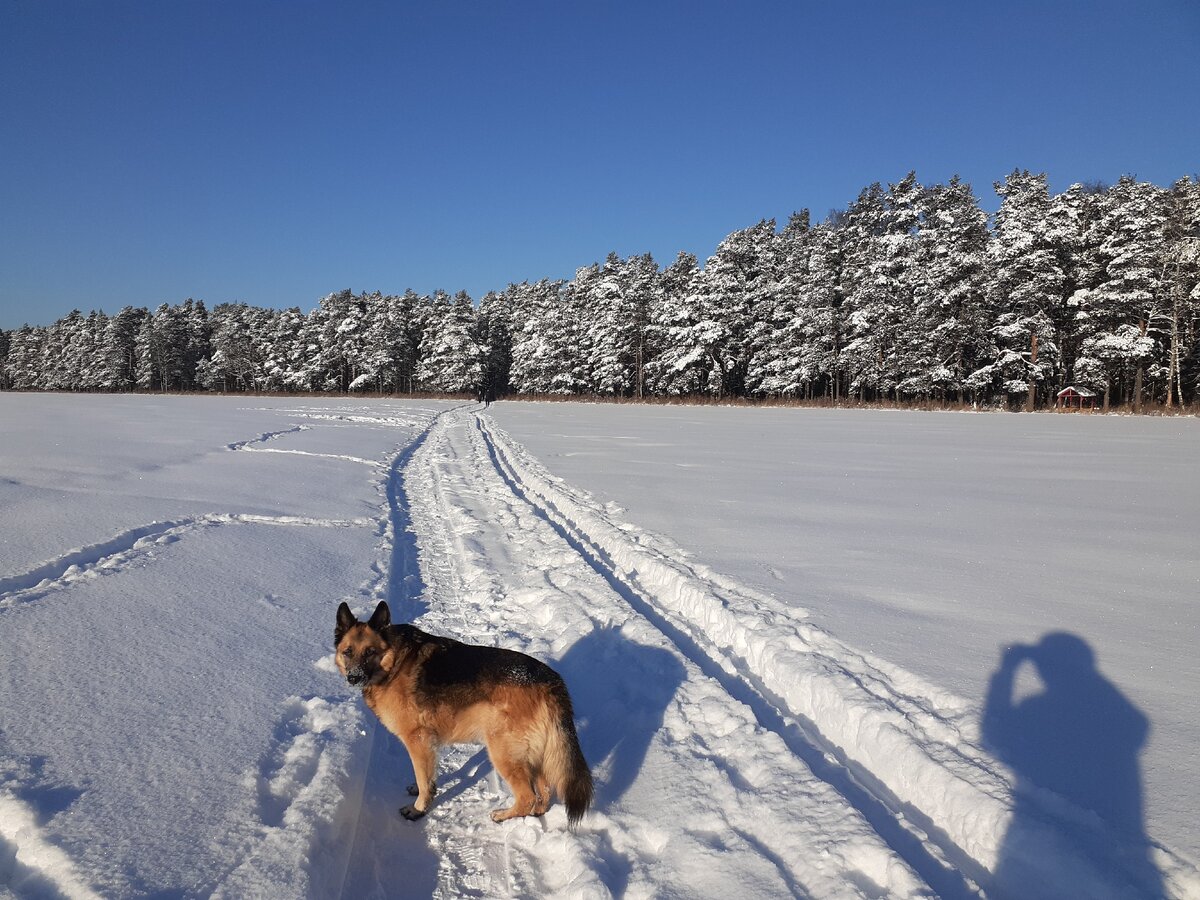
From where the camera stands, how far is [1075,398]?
1496 inches

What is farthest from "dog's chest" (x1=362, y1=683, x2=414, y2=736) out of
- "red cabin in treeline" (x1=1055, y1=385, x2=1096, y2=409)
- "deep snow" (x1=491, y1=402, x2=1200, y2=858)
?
"red cabin in treeline" (x1=1055, y1=385, x2=1096, y2=409)

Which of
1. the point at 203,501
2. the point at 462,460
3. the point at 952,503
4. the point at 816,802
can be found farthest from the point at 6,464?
the point at 952,503

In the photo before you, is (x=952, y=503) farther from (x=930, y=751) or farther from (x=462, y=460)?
(x=462, y=460)

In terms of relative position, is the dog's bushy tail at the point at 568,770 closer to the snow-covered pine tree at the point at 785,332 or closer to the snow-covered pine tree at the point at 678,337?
the snow-covered pine tree at the point at 785,332

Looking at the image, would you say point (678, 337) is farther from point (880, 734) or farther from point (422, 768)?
point (422, 768)

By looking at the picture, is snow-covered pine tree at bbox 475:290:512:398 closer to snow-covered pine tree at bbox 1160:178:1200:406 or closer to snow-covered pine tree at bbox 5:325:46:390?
snow-covered pine tree at bbox 1160:178:1200:406

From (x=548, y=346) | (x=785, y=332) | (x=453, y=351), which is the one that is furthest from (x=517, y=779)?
(x=453, y=351)

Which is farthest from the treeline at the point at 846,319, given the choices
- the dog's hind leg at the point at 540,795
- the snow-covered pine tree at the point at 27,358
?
the dog's hind leg at the point at 540,795

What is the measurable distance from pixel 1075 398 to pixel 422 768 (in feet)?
154

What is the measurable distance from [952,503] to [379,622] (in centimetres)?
907

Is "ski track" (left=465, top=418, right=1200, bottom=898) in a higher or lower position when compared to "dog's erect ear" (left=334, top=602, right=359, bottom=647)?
lower

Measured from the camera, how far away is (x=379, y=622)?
283cm

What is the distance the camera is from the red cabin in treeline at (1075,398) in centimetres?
3581

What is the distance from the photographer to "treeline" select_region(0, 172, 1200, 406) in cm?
3475
